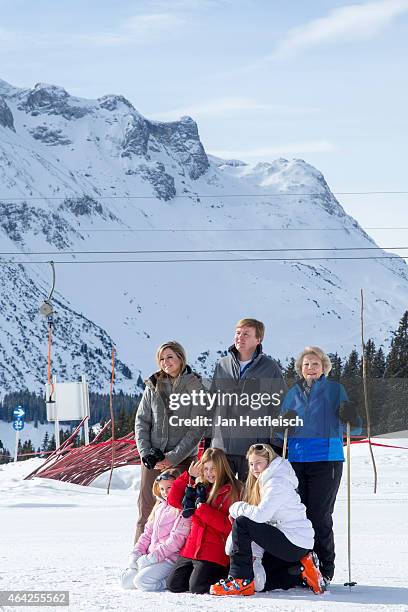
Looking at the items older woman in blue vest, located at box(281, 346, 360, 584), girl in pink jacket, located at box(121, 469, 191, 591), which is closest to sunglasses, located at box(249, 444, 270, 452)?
older woman in blue vest, located at box(281, 346, 360, 584)

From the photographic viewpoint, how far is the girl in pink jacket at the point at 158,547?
6020 mm

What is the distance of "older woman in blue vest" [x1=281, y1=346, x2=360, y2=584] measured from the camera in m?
6.16

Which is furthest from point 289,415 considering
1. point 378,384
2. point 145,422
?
point 378,384

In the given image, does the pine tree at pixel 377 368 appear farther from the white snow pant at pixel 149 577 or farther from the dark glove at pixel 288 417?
the white snow pant at pixel 149 577

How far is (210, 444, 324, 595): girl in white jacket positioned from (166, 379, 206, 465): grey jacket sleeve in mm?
796

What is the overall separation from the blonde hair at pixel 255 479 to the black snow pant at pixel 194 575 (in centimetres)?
40

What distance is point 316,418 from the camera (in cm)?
628

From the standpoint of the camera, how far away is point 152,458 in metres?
6.68

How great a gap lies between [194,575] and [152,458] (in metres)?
0.97

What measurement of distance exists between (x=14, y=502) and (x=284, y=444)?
22.8ft

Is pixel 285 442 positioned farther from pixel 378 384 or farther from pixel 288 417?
pixel 378 384

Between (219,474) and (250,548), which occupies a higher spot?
(219,474)

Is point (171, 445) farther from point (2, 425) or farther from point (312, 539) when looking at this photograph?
point (2, 425)

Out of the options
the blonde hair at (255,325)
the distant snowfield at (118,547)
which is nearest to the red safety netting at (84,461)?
the distant snowfield at (118,547)
